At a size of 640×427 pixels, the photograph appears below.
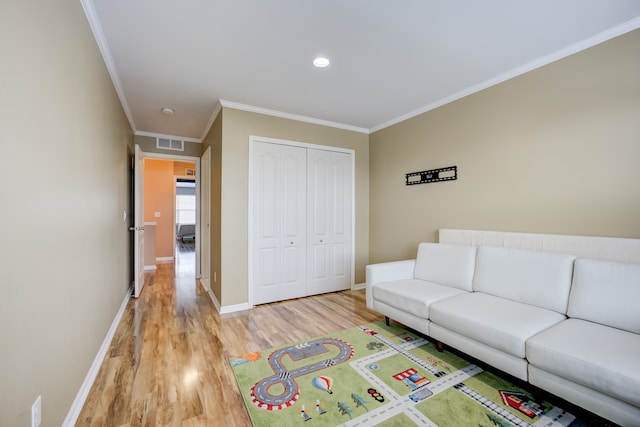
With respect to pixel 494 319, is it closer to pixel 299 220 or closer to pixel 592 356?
pixel 592 356

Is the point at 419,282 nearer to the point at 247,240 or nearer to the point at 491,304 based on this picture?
the point at 491,304

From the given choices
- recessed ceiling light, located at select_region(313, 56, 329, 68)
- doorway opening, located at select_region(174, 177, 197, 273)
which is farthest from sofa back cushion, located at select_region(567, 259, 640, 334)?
doorway opening, located at select_region(174, 177, 197, 273)

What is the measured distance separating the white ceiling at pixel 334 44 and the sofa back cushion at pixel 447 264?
1.75 metres

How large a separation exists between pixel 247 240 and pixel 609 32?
3.85 metres

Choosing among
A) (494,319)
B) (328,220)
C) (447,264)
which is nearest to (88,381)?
(494,319)

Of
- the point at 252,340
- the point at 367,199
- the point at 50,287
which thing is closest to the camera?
the point at 50,287

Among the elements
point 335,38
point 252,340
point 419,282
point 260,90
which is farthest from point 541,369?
point 260,90

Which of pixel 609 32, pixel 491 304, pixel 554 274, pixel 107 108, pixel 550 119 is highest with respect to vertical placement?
pixel 609 32

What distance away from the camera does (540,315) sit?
2.00 metres

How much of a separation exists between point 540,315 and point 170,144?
5.41 m

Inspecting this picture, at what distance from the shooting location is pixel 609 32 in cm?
209

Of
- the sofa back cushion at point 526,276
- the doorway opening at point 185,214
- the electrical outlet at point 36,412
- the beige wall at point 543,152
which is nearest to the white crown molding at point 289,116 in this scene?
the beige wall at point 543,152

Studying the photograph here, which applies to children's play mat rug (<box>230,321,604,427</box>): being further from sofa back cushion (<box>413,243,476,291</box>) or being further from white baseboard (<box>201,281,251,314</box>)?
white baseboard (<box>201,281,251,314</box>)

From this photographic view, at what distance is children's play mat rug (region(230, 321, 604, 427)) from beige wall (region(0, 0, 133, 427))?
1.08m
